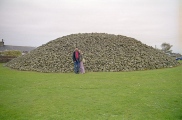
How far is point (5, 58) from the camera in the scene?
100.0ft

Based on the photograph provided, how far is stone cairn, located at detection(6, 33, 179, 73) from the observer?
1988 cm

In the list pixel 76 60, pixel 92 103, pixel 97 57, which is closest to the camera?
pixel 92 103

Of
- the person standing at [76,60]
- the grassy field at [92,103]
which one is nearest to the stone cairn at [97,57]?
the person standing at [76,60]

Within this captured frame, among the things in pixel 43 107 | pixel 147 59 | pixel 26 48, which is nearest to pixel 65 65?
pixel 147 59

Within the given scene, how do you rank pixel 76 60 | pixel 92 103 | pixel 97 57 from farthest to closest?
pixel 97 57, pixel 76 60, pixel 92 103

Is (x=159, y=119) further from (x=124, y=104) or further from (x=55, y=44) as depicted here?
(x=55, y=44)

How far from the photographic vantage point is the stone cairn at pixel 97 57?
1988 cm

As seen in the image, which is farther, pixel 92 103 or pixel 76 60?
pixel 76 60

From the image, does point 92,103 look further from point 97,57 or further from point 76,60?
point 97,57

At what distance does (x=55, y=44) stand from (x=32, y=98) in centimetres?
1850

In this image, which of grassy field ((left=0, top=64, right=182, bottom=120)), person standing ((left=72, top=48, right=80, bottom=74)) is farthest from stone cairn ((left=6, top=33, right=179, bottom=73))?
grassy field ((left=0, top=64, right=182, bottom=120))

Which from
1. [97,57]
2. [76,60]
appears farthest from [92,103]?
Answer: [97,57]

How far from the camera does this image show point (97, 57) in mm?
21781

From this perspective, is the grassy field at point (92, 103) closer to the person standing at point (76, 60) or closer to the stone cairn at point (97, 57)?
the person standing at point (76, 60)
